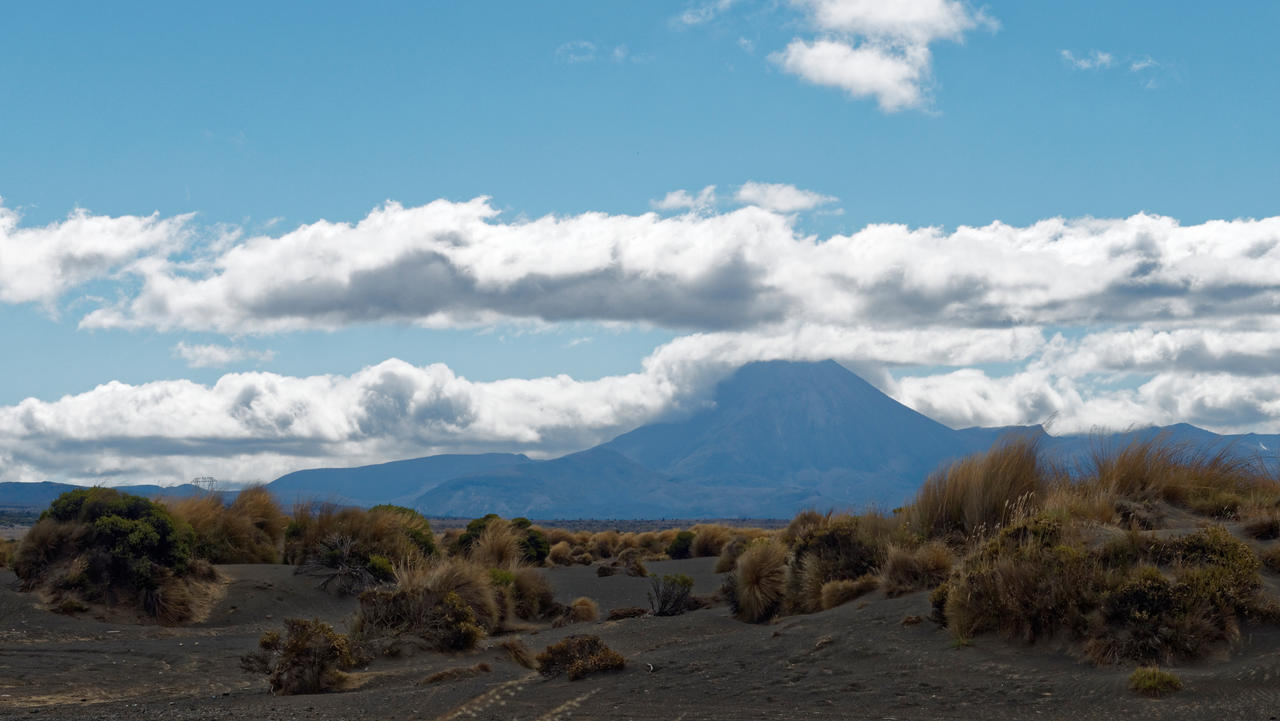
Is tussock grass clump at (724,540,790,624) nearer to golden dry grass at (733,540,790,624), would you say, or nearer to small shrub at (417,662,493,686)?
golden dry grass at (733,540,790,624)

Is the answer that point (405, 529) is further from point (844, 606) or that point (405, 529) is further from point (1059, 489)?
point (1059, 489)

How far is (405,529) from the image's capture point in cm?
2748

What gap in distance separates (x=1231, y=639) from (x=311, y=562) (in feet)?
64.0

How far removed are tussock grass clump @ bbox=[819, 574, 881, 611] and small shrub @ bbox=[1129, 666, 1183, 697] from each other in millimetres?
5962

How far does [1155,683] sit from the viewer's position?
9.38 metres

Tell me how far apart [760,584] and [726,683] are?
7.87 metres

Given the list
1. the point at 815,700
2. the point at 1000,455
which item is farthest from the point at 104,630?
the point at 1000,455

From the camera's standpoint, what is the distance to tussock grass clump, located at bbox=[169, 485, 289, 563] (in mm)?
25312

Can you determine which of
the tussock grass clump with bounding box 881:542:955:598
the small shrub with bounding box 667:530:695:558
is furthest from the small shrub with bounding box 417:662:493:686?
the small shrub with bounding box 667:530:695:558

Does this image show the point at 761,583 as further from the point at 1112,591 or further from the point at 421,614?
the point at 1112,591

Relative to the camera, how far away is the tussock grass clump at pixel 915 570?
1472 cm

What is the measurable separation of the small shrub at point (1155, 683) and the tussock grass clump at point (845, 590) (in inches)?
235

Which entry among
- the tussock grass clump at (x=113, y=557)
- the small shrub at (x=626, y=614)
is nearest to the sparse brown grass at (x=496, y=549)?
the small shrub at (x=626, y=614)

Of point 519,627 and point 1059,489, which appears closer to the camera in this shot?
point 1059,489
